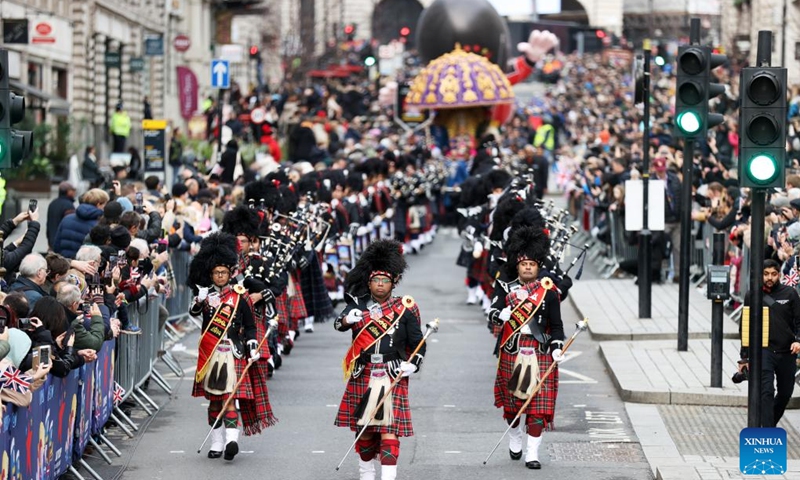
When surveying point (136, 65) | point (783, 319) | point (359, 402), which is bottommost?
point (359, 402)

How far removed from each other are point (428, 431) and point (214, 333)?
2068mm

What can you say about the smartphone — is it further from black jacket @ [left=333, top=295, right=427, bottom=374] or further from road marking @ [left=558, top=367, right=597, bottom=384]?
road marking @ [left=558, top=367, right=597, bottom=384]

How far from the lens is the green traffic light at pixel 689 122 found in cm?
1500

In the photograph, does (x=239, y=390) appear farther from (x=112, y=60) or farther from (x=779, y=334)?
(x=112, y=60)

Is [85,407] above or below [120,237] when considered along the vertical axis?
below

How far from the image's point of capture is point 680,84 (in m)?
15.0

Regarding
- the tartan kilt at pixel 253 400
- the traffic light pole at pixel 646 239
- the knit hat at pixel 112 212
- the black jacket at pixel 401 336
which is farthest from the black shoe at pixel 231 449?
the traffic light pole at pixel 646 239

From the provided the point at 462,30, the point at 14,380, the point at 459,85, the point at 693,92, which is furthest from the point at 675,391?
the point at 462,30

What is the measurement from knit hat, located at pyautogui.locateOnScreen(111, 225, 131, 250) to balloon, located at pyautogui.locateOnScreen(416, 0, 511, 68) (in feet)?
91.1

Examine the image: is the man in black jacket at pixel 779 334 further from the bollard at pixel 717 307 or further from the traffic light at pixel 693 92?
the traffic light at pixel 693 92

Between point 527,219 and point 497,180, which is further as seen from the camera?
point 497,180

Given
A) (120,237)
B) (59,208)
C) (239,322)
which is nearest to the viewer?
(239,322)

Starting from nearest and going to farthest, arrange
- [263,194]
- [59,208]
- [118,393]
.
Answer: [118,393] < [263,194] < [59,208]

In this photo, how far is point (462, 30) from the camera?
135ft
